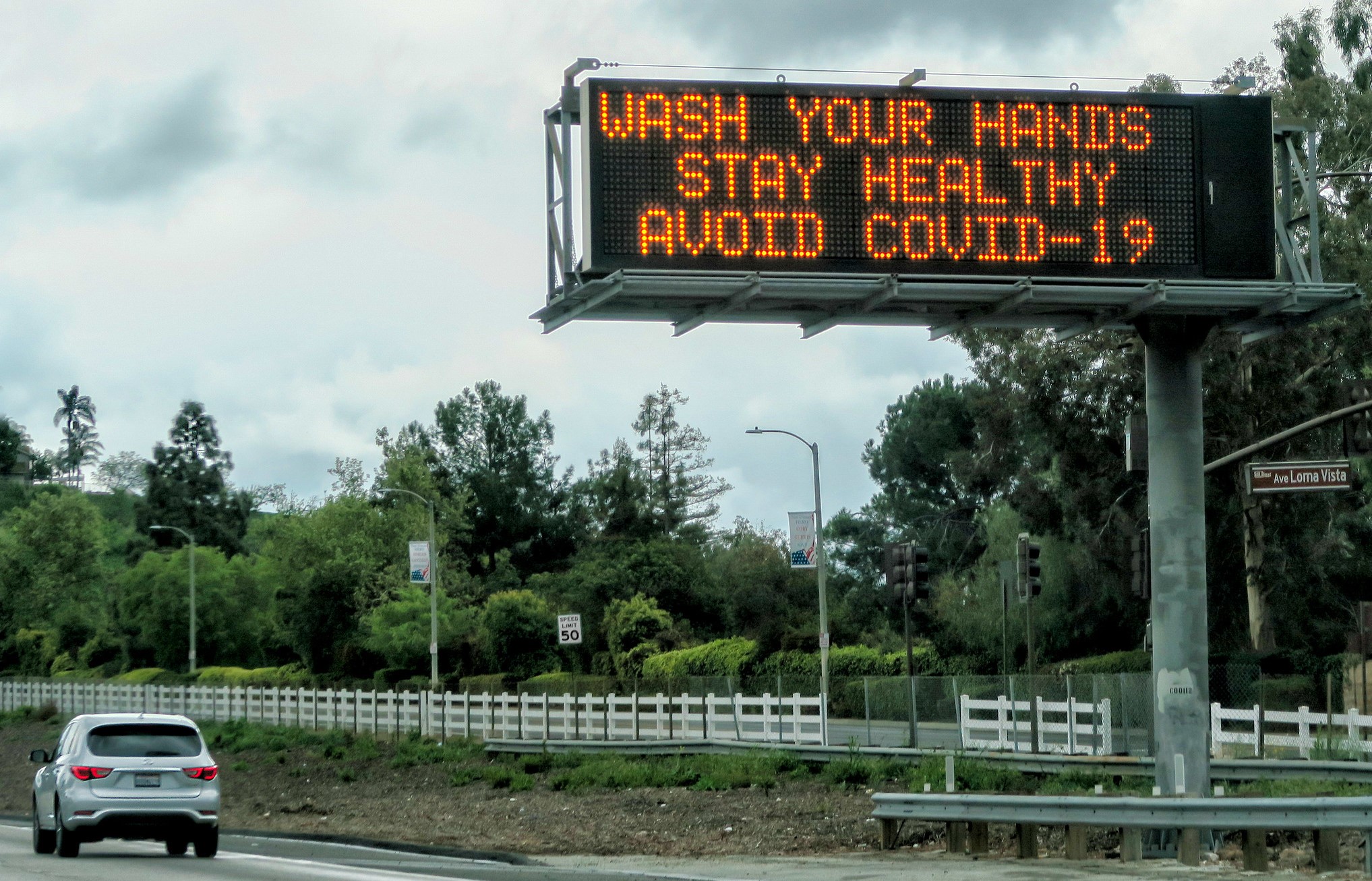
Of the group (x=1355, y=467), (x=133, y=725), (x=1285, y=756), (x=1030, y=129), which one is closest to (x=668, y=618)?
(x=1355, y=467)

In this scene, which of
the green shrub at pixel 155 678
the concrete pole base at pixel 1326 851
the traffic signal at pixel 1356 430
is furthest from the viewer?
the green shrub at pixel 155 678

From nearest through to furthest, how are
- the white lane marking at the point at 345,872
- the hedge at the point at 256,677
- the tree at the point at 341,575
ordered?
the white lane marking at the point at 345,872 < the hedge at the point at 256,677 < the tree at the point at 341,575

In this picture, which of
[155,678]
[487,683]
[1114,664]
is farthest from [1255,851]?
[155,678]

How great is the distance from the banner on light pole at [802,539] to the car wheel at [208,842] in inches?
1064

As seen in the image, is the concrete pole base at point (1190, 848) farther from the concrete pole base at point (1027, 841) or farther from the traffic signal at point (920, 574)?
the traffic signal at point (920, 574)

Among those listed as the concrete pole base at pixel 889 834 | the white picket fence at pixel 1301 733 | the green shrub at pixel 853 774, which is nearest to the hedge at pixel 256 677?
the green shrub at pixel 853 774

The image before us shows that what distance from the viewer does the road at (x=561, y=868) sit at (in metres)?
15.7

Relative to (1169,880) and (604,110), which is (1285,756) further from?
(604,110)

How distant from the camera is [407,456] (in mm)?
81312

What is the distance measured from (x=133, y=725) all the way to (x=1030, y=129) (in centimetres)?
1217

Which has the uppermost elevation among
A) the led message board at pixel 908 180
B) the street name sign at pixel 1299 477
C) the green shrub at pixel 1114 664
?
the led message board at pixel 908 180

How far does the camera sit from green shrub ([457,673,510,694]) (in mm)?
54094

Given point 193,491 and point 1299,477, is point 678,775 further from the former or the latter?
point 193,491

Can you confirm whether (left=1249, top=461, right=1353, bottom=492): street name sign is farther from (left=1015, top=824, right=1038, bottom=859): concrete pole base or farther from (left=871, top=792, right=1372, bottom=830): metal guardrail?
(left=871, top=792, right=1372, bottom=830): metal guardrail
